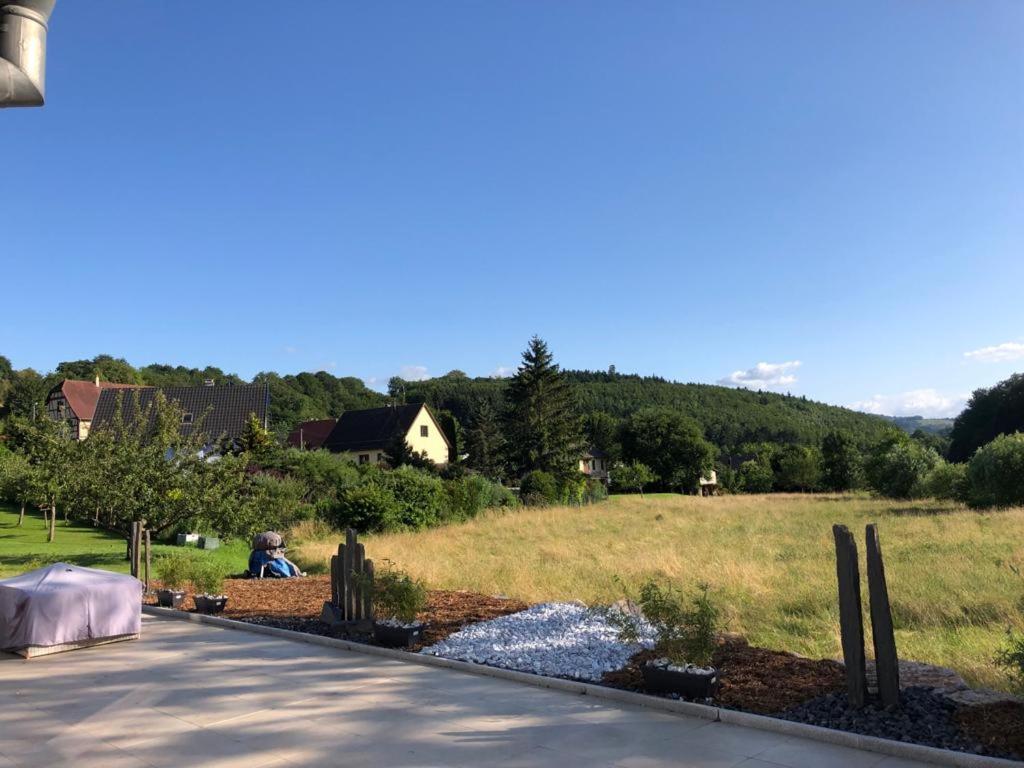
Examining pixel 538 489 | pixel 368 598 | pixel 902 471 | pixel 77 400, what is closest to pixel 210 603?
pixel 368 598

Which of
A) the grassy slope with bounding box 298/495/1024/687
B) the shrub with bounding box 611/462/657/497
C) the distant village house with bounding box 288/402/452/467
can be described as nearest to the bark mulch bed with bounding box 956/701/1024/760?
the grassy slope with bounding box 298/495/1024/687

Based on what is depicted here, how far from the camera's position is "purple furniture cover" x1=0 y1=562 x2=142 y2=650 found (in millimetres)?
7750

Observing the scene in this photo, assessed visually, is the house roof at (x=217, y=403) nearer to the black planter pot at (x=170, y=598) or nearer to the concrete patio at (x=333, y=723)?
the black planter pot at (x=170, y=598)

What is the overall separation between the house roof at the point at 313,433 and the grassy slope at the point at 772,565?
44914 mm

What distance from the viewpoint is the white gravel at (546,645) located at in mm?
6730

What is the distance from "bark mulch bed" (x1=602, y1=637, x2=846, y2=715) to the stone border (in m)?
0.24

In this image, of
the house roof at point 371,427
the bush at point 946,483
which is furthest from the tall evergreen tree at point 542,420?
the bush at point 946,483

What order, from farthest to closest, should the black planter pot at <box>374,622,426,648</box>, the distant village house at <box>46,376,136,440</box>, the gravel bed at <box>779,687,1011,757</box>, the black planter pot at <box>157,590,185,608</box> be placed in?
the distant village house at <box>46,376,136,440</box> < the black planter pot at <box>157,590,185,608</box> < the black planter pot at <box>374,622,426,648</box> < the gravel bed at <box>779,687,1011,757</box>

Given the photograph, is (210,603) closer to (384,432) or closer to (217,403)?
(217,403)

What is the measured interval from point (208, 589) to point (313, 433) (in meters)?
63.1

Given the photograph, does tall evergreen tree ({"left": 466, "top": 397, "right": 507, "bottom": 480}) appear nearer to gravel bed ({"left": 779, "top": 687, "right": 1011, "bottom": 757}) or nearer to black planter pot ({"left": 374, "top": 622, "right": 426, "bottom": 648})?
black planter pot ({"left": 374, "top": 622, "right": 426, "bottom": 648})

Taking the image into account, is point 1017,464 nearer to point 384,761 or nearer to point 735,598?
point 735,598

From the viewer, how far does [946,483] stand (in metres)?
33.8

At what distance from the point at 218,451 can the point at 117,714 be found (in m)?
12.0
